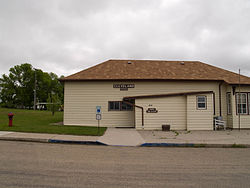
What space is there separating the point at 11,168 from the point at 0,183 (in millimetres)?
1147

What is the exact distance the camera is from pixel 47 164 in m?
5.90

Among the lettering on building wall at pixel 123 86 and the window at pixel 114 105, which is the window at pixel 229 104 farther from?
the window at pixel 114 105

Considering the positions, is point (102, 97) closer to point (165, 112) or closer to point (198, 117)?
point (165, 112)

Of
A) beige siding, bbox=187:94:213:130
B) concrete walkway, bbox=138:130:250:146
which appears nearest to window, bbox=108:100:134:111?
beige siding, bbox=187:94:213:130

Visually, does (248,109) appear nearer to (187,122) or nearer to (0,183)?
(187,122)

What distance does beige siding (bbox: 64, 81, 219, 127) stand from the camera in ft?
55.4

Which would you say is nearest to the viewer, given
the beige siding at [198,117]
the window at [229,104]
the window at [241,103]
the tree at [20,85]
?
the beige siding at [198,117]

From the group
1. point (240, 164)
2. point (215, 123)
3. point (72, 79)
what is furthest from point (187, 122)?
point (72, 79)

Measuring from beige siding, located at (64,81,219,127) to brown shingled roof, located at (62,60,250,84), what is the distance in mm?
541

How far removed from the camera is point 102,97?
17109 millimetres

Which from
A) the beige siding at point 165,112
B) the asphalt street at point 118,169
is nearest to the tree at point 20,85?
the beige siding at point 165,112

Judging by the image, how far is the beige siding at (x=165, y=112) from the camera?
15.5 m

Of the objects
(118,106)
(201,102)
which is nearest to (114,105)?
(118,106)

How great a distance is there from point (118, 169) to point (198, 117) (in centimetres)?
1144
